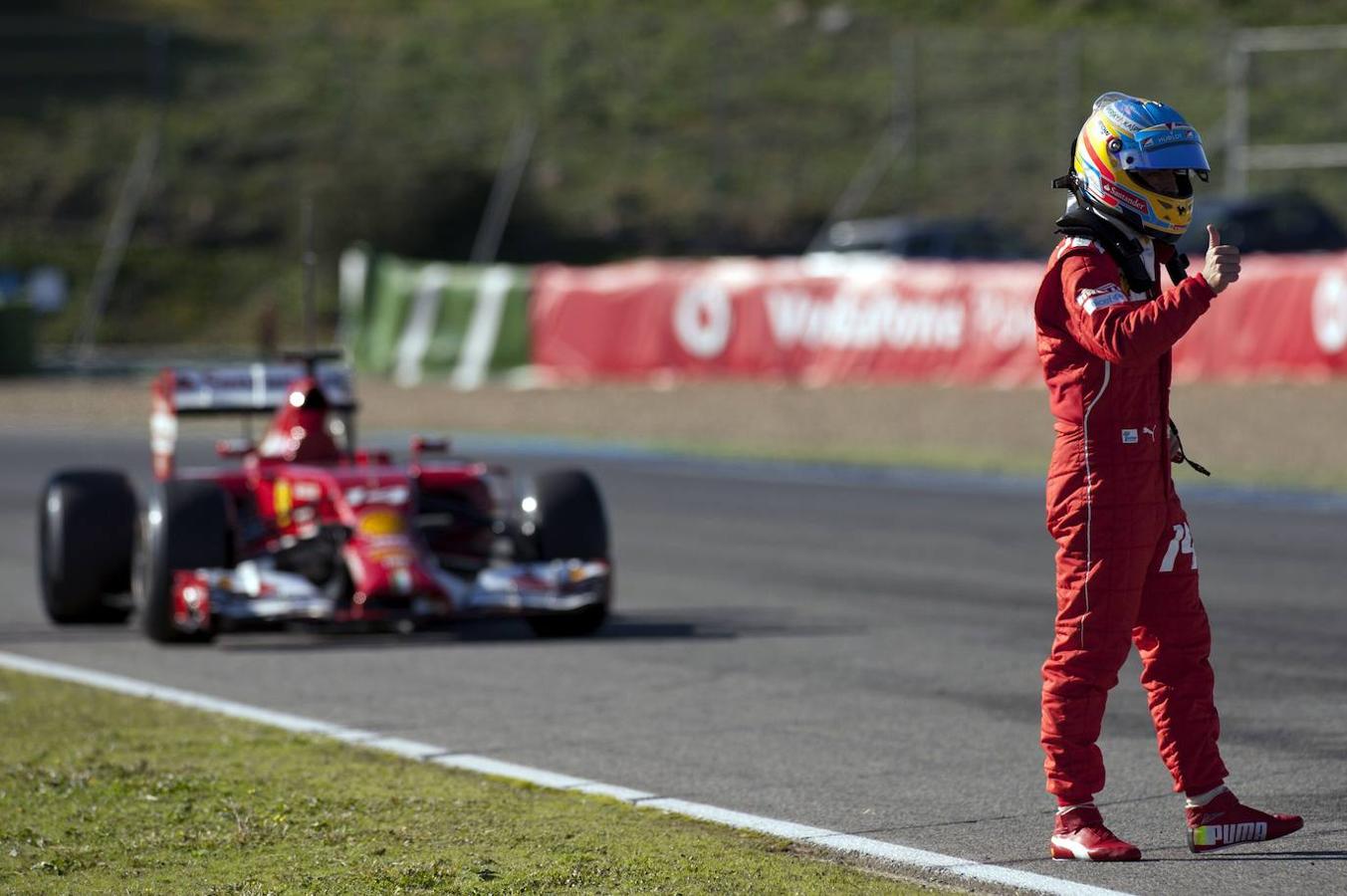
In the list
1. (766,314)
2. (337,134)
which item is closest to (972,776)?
(766,314)

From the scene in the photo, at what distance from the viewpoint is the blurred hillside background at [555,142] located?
109ft

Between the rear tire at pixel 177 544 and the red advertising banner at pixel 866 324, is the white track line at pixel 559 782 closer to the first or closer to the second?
the rear tire at pixel 177 544

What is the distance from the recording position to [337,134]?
36.3 meters

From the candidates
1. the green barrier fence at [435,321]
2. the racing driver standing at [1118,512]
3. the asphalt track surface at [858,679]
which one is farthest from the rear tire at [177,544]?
the green barrier fence at [435,321]

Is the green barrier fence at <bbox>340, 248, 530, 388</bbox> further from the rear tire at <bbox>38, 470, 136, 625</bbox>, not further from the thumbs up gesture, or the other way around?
the thumbs up gesture

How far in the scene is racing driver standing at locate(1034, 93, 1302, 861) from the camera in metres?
5.74

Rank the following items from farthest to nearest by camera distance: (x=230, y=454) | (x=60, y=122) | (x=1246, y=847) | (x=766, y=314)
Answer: (x=60, y=122), (x=766, y=314), (x=230, y=454), (x=1246, y=847)

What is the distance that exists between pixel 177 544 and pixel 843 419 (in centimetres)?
1307

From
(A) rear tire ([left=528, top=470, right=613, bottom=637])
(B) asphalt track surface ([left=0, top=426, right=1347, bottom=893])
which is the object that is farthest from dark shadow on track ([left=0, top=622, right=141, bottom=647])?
(A) rear tire ([left=528, top=470, right=613, bottom=637])

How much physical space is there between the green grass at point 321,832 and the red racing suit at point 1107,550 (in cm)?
65

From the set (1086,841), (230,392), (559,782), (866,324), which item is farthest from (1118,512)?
(866,324)

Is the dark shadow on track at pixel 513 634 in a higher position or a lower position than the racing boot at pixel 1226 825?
lower

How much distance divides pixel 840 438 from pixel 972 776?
586 inches

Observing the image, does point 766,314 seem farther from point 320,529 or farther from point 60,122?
point 60,122
